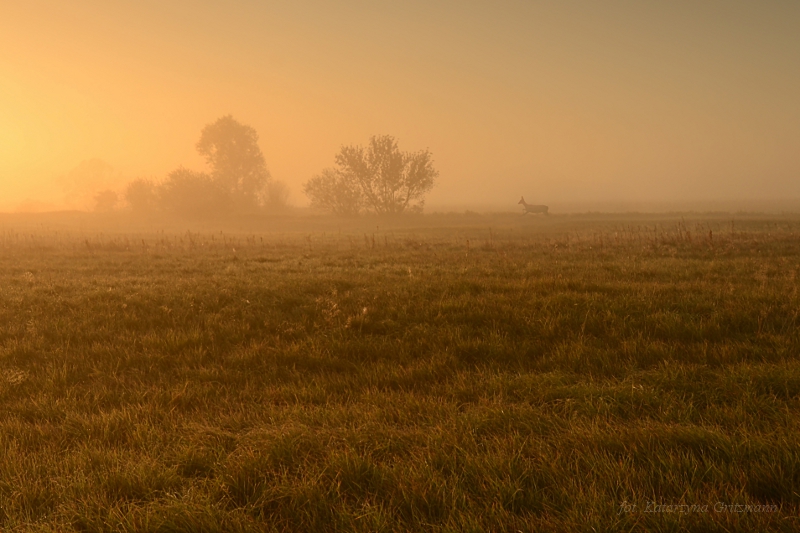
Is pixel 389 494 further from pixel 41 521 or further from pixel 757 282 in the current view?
pixel 757 282

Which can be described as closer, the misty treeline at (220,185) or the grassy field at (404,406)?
the grassy field at (404,406)

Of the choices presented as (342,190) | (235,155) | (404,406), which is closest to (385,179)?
(342,190)

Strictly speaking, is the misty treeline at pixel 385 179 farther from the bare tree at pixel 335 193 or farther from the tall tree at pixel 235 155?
the tall tree at pixel 235 155

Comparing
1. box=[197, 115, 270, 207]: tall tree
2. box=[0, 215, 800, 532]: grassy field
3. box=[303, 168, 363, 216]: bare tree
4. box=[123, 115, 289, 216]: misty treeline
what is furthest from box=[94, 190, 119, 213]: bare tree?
box=[0, 215, 800, 532]: grassy field

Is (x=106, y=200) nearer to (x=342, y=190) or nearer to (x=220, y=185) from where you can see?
(x=220, y=185)

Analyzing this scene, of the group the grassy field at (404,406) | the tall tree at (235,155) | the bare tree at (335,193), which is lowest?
the grassy field at (404,406)

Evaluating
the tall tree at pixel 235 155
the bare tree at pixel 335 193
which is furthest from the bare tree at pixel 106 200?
the bare tree at pixel 335 193

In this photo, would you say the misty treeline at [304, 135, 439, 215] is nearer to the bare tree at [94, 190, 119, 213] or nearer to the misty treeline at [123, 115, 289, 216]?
the misty treeline at [123, 115, 289, 216]

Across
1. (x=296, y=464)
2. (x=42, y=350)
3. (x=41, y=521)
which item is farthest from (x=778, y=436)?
(x=42, y=350)

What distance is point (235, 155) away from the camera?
7700cm

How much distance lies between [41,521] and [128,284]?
940 centimetres

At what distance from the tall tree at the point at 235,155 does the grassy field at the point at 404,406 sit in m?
71.9

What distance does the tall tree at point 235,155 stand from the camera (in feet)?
250

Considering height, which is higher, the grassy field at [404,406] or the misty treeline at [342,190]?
the misty treeline at [342,190]
